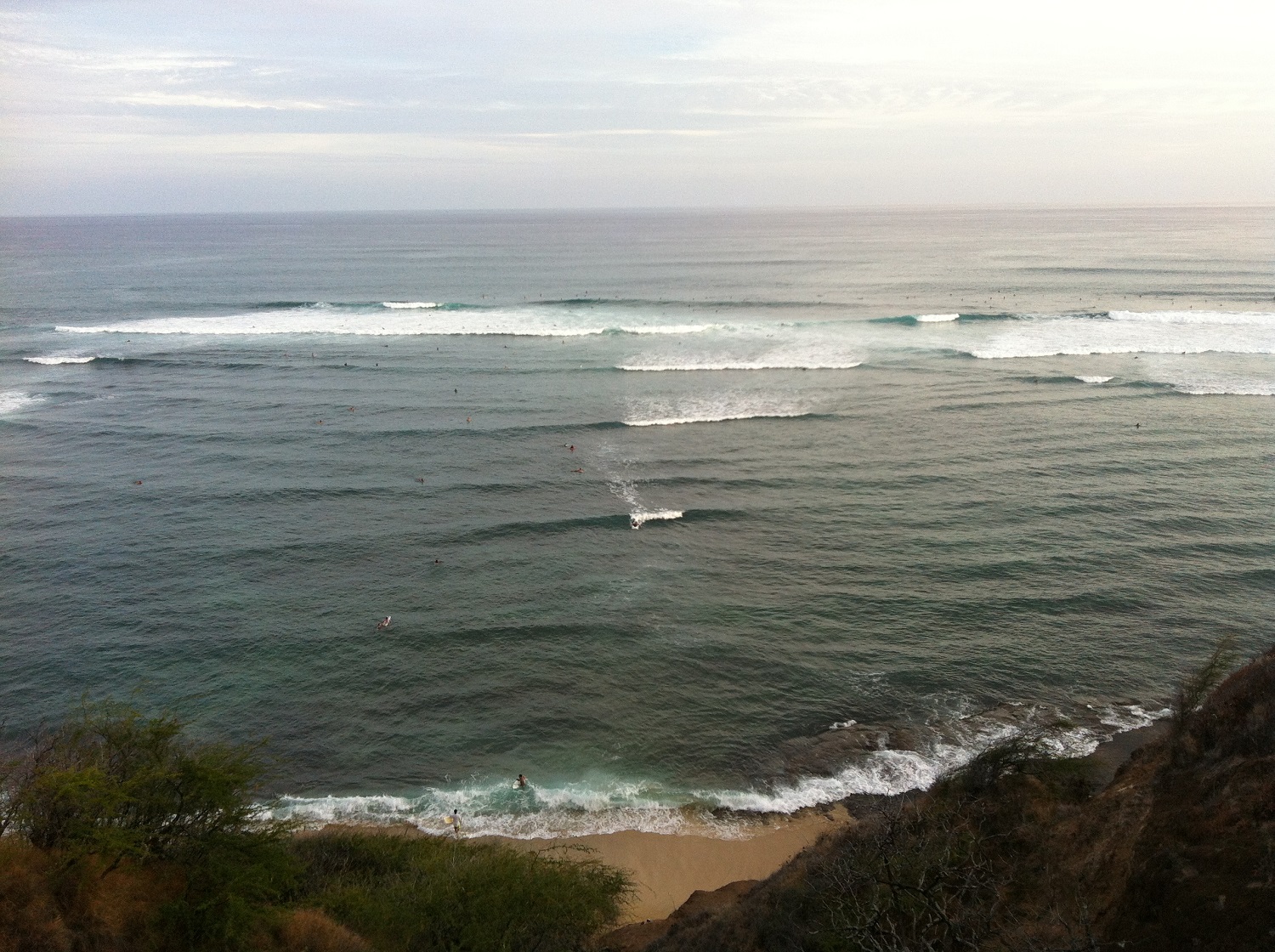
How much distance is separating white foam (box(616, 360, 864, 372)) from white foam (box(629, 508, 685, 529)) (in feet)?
85.8

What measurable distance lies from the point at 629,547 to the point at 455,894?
62.5ft

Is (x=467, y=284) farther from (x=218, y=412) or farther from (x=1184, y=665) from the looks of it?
(x=1184, y=665)

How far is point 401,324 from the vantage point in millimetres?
75688

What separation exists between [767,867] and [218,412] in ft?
151

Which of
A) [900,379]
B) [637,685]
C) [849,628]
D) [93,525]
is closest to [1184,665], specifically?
[849,628]

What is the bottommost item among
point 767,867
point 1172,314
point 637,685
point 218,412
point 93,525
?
point 767,867

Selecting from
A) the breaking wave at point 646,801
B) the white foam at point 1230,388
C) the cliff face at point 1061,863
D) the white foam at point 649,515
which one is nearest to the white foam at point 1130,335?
the white foam at point 1230,388

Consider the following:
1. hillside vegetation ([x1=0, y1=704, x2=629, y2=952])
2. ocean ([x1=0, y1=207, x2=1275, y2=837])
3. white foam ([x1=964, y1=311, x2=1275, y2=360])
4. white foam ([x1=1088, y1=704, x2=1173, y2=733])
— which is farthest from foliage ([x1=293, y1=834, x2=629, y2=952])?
white foam ([x1=964, y1=311, x2=1275, y2=360])

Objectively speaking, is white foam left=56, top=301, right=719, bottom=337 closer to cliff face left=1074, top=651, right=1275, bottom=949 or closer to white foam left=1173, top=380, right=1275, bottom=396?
white foam left=1173, top=380, right=1275, bottom=396

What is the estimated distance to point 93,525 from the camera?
35.3 meters

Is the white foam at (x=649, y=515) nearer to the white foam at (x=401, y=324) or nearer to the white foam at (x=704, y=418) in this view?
the white foam at (x=704, y=418)

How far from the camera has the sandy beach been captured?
60.9 feet

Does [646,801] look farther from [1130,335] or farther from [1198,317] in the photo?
[1198,317]

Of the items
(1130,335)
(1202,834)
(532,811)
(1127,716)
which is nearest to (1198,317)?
(1130,335)
